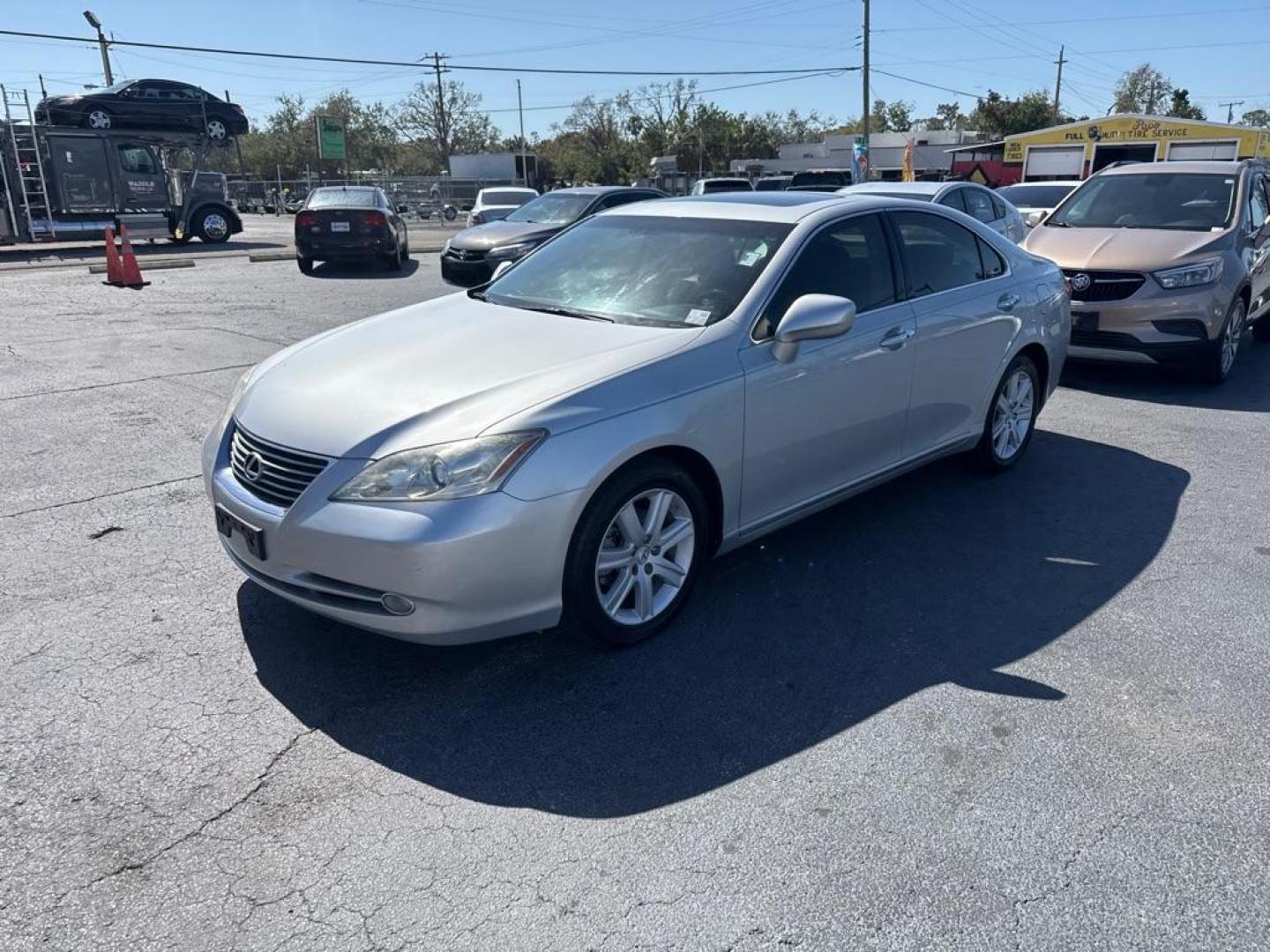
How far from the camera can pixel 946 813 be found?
9.20 feet

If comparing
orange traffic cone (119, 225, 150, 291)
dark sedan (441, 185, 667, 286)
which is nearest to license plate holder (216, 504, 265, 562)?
dark sedan (441, 185, 667, 286)

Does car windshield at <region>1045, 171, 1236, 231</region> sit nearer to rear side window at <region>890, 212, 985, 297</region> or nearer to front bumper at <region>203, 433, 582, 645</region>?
rear side window at <region>890, 212, 985, 297</region>

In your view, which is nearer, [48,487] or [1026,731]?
[1026,731]

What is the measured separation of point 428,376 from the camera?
11.9 feet

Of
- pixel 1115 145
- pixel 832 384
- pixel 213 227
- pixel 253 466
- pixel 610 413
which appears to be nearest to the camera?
pixel 610 413

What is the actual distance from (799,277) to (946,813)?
235 centimetres

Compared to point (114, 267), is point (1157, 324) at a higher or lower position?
lower

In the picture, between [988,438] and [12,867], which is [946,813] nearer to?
[12,867]

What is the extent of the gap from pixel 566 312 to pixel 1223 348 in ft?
21.6

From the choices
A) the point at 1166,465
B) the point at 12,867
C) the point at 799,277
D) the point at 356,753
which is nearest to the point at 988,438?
the point at 1166,465

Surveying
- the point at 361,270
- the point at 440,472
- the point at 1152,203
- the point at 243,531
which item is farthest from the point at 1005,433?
the point at 361,270

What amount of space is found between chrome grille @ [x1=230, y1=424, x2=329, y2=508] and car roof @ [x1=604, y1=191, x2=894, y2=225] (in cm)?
232

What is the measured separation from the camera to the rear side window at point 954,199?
10539 millimetres

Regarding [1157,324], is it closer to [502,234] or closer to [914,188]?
[914,188]
